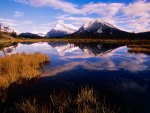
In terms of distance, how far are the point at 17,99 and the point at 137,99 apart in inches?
348

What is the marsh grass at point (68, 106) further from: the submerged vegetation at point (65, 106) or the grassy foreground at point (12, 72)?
the grassy foreground at point (12, 72)

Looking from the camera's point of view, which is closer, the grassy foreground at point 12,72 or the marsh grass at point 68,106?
the marsh grass at point 68,106

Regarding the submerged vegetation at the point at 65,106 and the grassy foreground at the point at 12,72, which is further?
the grassy foreground at the point at 12,72

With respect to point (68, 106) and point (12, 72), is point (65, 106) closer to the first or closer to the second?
point (68, 106)

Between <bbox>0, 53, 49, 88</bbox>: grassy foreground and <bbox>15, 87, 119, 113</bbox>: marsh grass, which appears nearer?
<bbox>15, 87, 119, 113</bbox>: marsh grass

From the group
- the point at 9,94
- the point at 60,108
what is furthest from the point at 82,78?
the point at 60,108

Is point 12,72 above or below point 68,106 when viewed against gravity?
above

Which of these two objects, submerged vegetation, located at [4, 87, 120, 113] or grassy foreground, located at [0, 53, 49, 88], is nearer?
submerged vegetation, located at [4, 87, 120, 113]

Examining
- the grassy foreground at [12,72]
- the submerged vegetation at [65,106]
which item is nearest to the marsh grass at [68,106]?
the submerged vegetation at [65,106]

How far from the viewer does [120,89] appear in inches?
732

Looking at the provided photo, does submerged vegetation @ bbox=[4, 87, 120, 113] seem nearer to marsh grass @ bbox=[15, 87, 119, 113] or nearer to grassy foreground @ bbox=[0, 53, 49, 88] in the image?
marsh grass @ bbox=[15, 87, 119, 113]

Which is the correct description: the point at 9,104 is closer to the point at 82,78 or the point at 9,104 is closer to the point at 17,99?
the point at 17,99

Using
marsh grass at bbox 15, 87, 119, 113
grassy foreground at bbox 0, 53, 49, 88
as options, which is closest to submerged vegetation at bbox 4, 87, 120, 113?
marsh grass at bbox 15, 87, 119, 113

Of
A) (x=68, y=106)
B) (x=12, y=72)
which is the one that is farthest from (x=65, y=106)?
(x=12, y=72)
